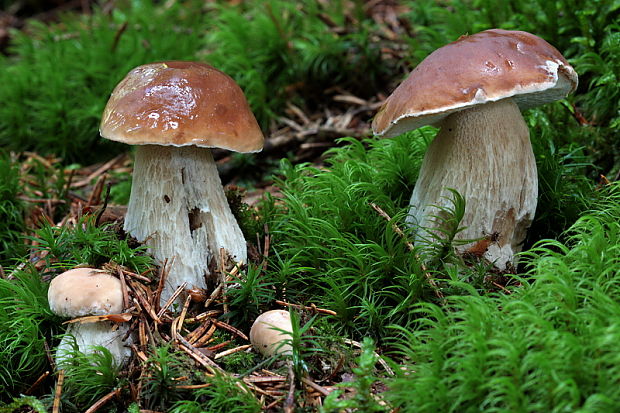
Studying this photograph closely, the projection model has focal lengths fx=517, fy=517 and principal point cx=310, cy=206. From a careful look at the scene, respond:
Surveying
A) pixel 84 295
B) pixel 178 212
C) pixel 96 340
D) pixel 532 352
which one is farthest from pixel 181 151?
pixel 532 352

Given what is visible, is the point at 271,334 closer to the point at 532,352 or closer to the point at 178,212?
the point at 178,212

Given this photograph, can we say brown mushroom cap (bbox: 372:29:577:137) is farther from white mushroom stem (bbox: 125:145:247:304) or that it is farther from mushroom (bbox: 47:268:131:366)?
mushroom (bbox: 47:268:131:366)

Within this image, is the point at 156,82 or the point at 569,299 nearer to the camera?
the point at 569,299

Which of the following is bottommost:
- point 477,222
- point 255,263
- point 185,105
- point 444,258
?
point 255,263

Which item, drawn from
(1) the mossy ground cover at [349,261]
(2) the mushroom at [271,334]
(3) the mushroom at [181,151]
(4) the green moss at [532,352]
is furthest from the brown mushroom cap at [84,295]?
(4) the green moss at [532,352]

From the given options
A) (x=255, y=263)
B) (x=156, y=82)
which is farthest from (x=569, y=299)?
(x=156, y=82)

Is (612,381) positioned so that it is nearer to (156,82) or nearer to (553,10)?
(156,82)

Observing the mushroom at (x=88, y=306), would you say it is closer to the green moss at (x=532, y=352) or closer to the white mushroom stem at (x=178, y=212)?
the white mushroom stem at (x=178, y=212)
